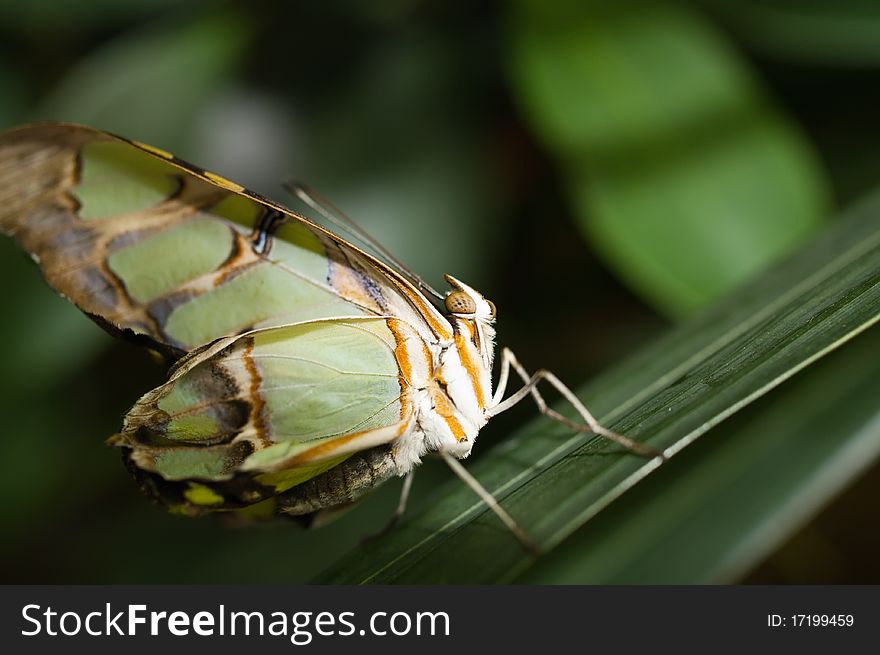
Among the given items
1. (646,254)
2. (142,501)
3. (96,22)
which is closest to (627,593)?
(646,254)

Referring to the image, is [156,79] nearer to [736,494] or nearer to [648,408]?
[648,408]

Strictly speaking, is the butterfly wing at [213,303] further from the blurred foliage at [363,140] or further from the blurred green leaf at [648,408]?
the blurred foliage at [363,140]

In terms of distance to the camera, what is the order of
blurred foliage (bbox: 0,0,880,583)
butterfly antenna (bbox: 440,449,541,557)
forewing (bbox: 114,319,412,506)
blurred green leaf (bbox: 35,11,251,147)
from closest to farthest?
butterfly antenna (bbox: 440,449,541,557) → forewing (bbox: 114,319,412,506) → blurred foliage (bbox: 0,0,880,583) → blurred green leaf (bbox: 35,11,251,147)

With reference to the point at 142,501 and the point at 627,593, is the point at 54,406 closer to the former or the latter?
the point at 142,501

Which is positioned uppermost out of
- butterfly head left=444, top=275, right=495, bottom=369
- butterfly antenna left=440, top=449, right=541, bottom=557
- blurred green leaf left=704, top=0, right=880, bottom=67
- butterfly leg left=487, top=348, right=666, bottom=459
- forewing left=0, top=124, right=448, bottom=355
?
blurred green leaf left=704, top=0, right=880, bottom=67

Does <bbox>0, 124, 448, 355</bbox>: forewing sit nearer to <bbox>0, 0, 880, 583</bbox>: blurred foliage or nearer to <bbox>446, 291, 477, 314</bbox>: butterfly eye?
<bbox>446, 291, 477, 314</bbox>: butterfly eye

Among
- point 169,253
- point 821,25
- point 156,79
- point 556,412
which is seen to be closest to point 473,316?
point 556,412

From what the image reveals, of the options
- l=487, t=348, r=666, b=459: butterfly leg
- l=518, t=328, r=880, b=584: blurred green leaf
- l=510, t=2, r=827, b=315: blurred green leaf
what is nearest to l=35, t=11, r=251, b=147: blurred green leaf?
l=510, t=2, r=827, b=315: blurred green leaf
